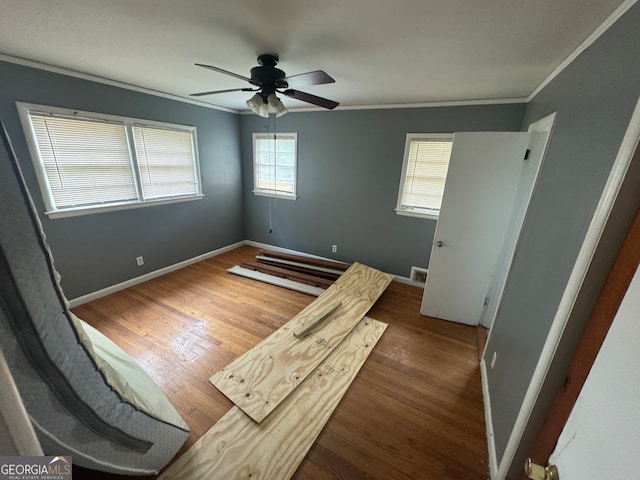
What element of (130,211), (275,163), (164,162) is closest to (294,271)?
(275,163)

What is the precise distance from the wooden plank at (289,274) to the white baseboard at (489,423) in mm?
1966

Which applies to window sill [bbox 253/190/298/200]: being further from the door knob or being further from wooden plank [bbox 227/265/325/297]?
the door knob

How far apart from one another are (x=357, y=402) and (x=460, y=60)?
105 inches

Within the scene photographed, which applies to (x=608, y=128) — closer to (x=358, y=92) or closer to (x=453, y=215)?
(x=453, y=215)

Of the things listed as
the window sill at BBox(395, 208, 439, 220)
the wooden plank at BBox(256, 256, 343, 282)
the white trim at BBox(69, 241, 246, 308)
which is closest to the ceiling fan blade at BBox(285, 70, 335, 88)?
the window sill at BBox(395, 208, 439, 220)

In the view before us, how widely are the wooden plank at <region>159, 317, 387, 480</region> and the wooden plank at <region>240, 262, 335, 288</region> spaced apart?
1.54 metres

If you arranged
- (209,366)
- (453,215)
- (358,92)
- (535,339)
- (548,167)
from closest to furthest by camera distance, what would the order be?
(535,339)
(548,167)
(209,366)
(453,215)
(358,92)

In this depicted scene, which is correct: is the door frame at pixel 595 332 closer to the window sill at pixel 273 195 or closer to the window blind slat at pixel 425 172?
the window blind slat at pixel 425 172

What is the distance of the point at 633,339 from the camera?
0.50 metres

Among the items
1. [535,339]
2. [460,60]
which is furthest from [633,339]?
[460,60]

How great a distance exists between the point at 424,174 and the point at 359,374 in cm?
258

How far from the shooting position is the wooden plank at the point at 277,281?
Result: 3373 mm

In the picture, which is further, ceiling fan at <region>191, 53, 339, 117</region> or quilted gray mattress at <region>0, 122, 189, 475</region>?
ceiling fan at <region>191, 53, 339, 117</region>

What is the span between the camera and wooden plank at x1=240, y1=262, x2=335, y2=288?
11.6 ft
